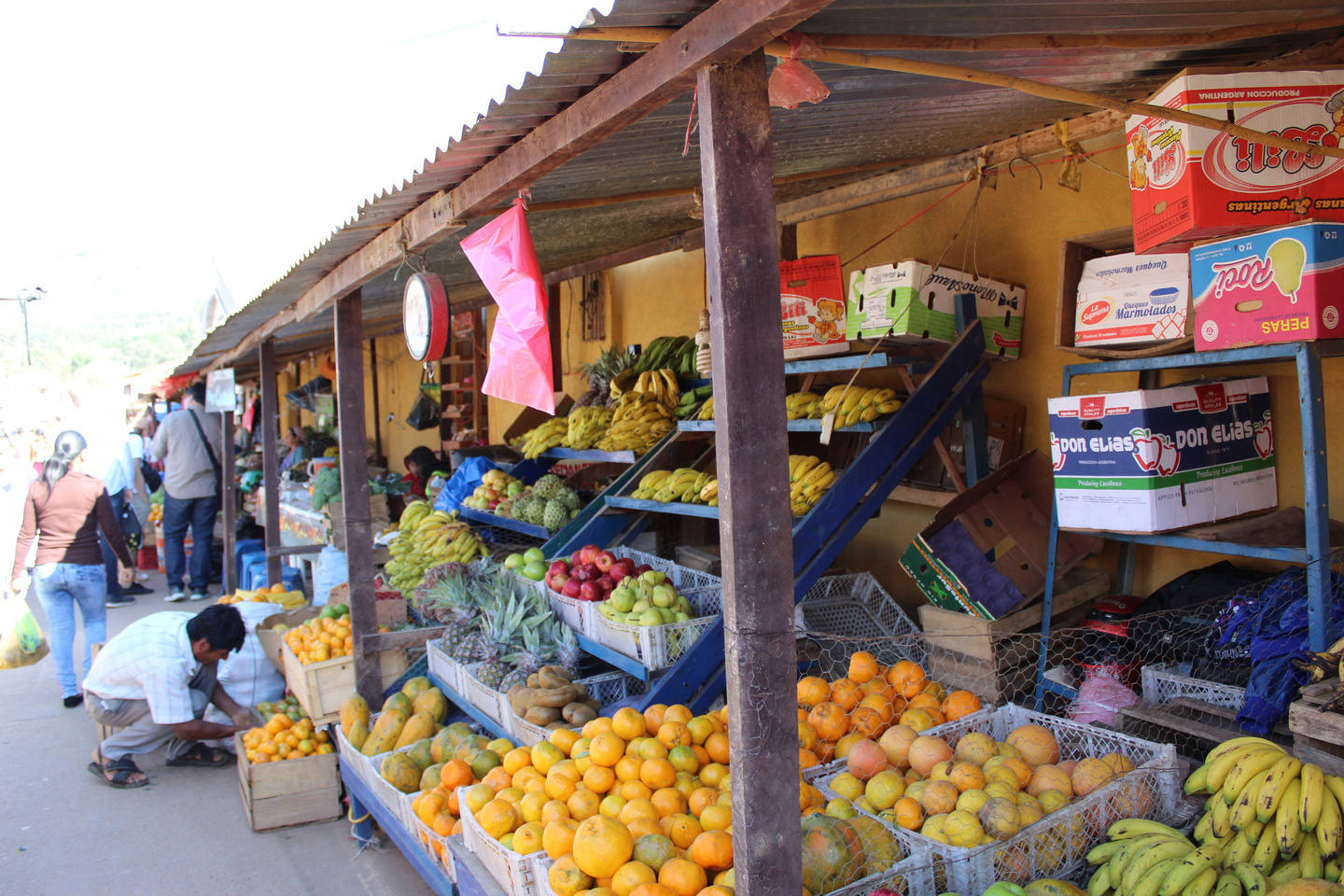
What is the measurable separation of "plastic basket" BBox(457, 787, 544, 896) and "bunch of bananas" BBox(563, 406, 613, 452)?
314cm

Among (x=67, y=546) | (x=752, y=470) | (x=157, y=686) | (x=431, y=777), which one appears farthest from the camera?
(x=67, y=546)

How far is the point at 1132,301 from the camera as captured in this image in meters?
3.24

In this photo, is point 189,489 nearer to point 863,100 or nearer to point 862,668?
point 862,668

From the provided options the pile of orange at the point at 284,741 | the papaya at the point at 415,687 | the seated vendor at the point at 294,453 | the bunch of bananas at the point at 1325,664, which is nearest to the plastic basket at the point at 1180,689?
the bunch of bananas at the point at 1325,664

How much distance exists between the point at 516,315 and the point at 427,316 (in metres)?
0.90

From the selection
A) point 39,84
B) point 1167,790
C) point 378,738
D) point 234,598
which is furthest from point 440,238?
point 39,84

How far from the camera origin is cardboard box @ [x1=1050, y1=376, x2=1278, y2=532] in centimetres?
303

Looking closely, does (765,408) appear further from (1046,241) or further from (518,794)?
(1046,241)

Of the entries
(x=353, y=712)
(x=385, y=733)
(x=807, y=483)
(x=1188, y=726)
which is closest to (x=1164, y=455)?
(x=1188, y=726)

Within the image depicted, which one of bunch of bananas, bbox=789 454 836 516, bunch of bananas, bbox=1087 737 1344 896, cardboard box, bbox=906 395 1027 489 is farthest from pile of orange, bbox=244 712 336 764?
bunch of bananas, bbox=1087 737 1344 896

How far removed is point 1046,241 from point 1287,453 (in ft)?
4.97

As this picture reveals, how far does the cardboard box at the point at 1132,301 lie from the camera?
3.08 metres

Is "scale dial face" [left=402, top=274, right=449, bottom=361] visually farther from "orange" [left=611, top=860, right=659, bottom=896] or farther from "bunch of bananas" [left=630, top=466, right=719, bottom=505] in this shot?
"orange" [left=611, top=860, right=659, bottom=896]

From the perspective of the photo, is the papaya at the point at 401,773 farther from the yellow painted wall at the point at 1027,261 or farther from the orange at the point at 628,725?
the yellow painted wall at the point at 1027,261
